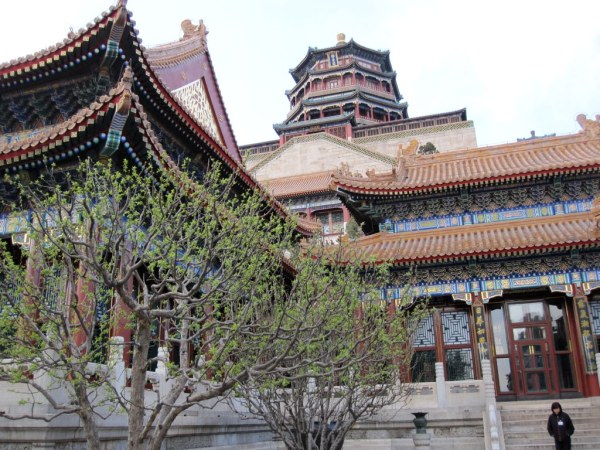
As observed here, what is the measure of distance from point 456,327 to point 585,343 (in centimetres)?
338

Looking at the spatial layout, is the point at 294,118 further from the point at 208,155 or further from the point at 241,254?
the point at 241,254

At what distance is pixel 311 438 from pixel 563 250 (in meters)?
9.92

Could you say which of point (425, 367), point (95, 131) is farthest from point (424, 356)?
point (95, 131)

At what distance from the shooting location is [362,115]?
49938mm

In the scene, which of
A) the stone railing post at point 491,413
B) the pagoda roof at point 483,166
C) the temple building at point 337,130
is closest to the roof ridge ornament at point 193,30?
the pagoda roof at point 483,166

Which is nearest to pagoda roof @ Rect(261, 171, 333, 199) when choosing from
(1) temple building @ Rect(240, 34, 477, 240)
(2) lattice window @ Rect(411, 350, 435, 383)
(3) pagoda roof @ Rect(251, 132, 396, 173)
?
(1) temple building @ Rect(240, 34, 477, 240)

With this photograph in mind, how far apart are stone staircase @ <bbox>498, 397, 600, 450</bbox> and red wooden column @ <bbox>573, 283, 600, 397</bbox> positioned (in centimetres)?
42

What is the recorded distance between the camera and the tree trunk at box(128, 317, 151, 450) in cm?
599

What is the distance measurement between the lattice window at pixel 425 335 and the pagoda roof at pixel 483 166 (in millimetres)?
4152

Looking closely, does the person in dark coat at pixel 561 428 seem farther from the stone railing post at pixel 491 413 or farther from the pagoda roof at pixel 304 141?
the pagoda roof at pixel 304 141

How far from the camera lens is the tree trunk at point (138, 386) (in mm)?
5992

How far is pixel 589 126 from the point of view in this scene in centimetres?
2033

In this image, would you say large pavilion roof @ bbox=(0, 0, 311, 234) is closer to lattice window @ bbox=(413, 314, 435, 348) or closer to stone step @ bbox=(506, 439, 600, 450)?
lattice window @ bbox=(413, 314, 435, 348)

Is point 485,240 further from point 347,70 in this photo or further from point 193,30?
point 347,70
